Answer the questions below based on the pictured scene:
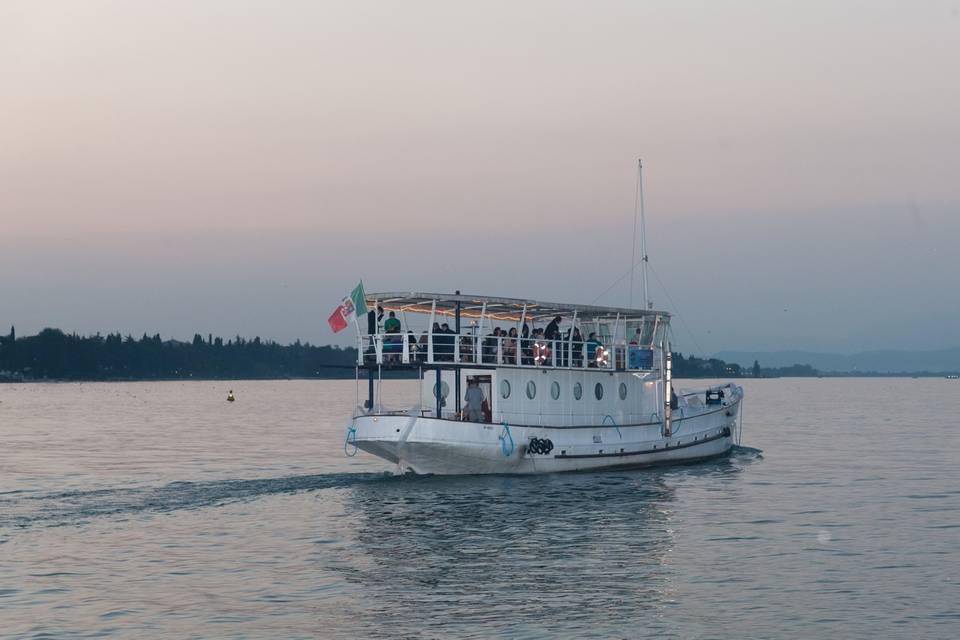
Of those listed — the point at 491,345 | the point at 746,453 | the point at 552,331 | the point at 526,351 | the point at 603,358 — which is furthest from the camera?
the point at 746,453

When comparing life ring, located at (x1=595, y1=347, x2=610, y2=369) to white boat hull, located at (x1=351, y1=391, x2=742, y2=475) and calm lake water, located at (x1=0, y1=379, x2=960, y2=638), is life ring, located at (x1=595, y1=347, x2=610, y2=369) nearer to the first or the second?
white boat hull, located at (x1=351, y1=391, x2=742, y2=475)

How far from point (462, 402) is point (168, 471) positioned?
1776cm

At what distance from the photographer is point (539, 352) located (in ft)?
133

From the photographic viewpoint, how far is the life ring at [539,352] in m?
40.1

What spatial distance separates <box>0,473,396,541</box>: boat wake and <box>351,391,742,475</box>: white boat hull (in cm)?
267

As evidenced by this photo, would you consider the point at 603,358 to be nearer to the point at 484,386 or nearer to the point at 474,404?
the point at 484,386

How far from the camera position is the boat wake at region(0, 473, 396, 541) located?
106 feet

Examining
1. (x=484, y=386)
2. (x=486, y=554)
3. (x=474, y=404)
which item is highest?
(x=484, y=386)

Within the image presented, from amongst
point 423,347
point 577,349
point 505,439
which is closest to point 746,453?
point 577,349

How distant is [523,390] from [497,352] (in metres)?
2.04

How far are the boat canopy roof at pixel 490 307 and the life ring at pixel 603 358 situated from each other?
1478 mm

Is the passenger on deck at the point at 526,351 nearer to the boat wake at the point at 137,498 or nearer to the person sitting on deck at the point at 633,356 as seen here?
the person sitting on deck at the point at 633,356

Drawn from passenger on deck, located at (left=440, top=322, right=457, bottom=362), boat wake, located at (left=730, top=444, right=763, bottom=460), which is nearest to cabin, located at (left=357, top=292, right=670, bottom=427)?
passenger on deck, located at (left=440, top=322, right=457, bottom=362)

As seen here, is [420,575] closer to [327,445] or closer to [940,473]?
[940,473]
